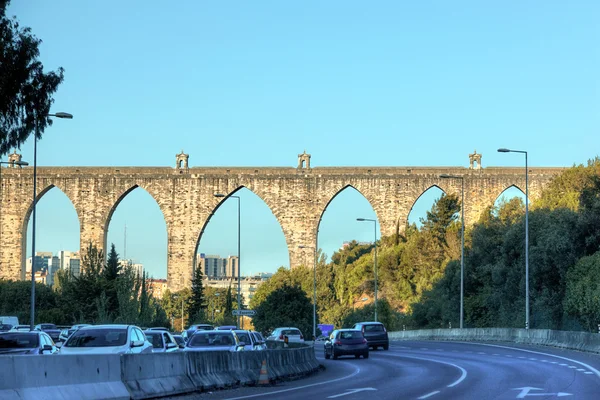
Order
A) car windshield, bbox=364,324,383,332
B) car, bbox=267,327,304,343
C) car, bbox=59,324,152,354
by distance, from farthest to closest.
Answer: car, bbox=267,327,304,343 < car windshield, bbox=364,324,383,332 < car, bbox=59,324,152,354

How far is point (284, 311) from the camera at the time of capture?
284 feet

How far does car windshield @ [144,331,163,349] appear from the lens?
29.1 metres

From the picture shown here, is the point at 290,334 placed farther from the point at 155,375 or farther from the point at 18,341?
the point at 155,375

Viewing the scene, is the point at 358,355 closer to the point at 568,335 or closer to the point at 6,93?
the point at 568,335

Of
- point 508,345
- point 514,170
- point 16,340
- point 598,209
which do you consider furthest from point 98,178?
point 16,340

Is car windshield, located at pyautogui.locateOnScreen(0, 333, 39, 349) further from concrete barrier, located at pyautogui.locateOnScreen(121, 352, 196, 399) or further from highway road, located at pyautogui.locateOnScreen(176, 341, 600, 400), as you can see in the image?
concrete barrier, located at pyautogui.locateOnScreen(121, 352, 196, 399)

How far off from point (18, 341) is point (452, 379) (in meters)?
10.7

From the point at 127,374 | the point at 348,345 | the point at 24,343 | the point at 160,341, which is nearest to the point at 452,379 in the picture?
the point at 160,341

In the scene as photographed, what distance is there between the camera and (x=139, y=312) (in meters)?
68.8

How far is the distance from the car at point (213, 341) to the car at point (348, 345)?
12.4 metres

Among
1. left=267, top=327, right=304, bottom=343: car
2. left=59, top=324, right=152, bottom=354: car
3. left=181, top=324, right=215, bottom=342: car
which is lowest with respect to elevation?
left=267, top=327, right=304, bottom=343: car

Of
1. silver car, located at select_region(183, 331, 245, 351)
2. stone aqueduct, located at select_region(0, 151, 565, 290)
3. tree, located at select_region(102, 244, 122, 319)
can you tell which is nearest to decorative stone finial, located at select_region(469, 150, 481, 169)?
stone aqueduct, located at select_region(0, 151, 565, 290)

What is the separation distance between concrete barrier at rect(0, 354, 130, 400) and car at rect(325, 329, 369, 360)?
24686 mm

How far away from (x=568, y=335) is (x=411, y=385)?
21.1m
